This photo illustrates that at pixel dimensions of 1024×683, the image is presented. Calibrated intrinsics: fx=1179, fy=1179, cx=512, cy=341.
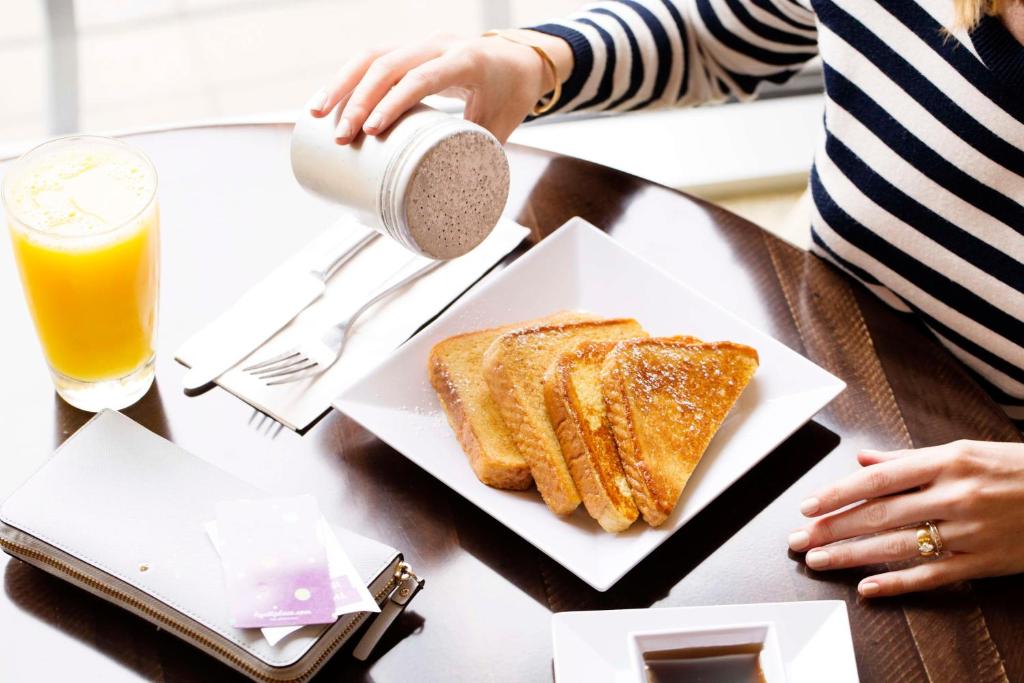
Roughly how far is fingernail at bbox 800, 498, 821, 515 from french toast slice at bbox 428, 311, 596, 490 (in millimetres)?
253

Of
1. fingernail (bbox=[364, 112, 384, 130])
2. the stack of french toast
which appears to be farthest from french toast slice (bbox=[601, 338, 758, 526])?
fingernail (bbox=[364, 112, 384, 130])

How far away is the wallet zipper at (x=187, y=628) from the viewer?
93 cm

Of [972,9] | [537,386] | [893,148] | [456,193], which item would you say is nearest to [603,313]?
[537,386]

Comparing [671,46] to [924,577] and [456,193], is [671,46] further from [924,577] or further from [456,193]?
[924,577]

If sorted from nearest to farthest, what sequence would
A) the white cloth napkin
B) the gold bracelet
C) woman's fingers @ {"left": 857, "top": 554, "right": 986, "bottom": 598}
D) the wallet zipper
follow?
the wallet zipper < woman's fingers @ {"left": 857, "top": 554, "right": 986, "bottom": 598} < the white cloth napkin < the gold bracelet

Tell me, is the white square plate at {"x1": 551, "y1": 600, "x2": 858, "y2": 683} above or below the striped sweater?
below

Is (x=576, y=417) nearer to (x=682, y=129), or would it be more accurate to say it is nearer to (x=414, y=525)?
(x=414, y=525)

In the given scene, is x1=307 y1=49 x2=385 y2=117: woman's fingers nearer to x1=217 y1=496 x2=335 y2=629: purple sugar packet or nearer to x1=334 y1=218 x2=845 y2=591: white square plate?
x1=334 y1=218 x2=845 y2=591: white square plate

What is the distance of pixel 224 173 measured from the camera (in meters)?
1.38

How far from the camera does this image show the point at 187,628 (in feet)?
3.10

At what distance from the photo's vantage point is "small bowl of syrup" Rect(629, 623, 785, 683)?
0.94 m

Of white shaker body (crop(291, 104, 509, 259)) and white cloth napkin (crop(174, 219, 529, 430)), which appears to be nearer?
white shaker body (crop(291, 104, 509, 259))

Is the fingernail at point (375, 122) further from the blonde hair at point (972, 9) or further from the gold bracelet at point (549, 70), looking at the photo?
the blonde hair at point (972, 9)

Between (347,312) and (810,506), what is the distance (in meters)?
0.52
